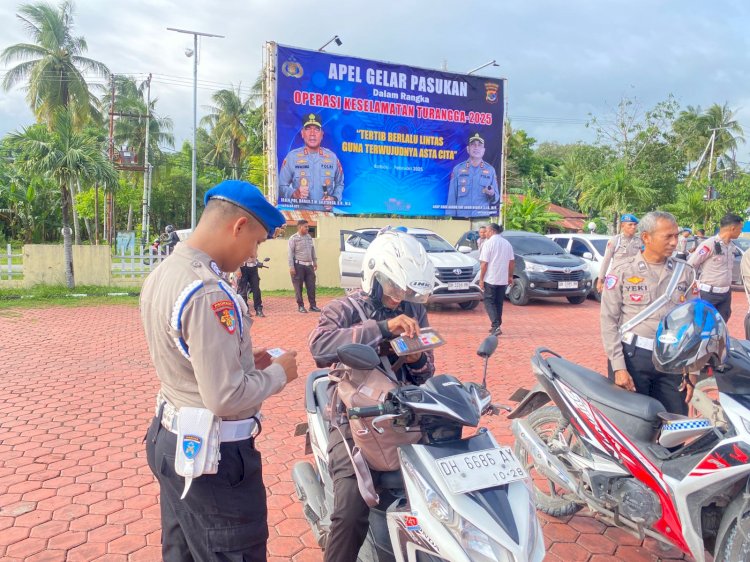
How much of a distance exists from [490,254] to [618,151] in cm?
1973

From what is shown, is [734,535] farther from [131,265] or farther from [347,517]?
[131,265]

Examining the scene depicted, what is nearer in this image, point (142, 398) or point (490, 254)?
point (142, 398)

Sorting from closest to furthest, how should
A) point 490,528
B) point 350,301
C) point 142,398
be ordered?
point 490,528 → point 350,301 → point 142,398

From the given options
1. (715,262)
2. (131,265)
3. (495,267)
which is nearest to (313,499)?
(715,262)

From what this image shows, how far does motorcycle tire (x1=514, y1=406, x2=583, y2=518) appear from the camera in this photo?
344cm

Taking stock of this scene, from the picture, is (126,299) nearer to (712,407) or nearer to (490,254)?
(490,254)

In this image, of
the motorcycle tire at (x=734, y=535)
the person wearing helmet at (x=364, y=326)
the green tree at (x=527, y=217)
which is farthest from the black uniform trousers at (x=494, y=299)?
the green tree at (x=527, y=217)

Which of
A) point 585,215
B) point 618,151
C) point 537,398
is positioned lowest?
point 537,398

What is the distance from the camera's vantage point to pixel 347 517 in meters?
2.34

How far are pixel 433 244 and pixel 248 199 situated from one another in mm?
11115

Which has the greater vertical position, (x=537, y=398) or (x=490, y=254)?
(x=490, y=254)

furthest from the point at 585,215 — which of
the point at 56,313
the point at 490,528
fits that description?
the point at 490,528

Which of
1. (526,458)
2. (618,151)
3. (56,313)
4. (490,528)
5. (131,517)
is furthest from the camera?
(618,151)

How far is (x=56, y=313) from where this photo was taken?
34.9 feet
